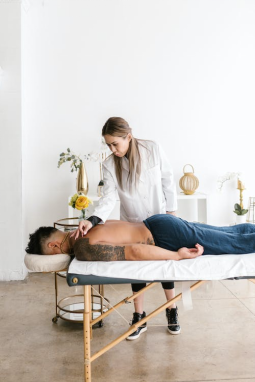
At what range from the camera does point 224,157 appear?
3939mm

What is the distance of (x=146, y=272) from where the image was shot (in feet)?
5.68

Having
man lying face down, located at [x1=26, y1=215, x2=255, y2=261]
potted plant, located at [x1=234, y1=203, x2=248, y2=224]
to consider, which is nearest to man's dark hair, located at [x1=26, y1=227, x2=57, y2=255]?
man lying face down, located at [x1=26, y1=215, x2=255, y2=261]

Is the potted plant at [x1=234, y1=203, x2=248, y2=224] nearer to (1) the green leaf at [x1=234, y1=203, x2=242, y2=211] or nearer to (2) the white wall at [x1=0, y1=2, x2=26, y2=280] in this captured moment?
(1) the green leaf at [x1=234, y1=203, x2=242, y2=211]

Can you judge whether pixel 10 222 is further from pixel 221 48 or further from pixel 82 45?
pixel 221 48

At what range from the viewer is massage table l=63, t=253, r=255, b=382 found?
1.72 metres

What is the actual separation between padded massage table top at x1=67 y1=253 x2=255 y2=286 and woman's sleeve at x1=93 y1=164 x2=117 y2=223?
0.40 m

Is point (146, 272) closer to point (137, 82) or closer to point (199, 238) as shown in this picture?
point (199, 238)

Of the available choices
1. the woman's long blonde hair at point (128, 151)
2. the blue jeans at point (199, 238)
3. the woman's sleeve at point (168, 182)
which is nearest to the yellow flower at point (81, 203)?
the woman's long blonde hair at point (128, 151)

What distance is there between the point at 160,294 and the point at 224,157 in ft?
5.23

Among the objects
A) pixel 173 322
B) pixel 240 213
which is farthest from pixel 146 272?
pixel 240 213

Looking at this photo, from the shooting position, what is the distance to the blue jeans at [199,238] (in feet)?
6.28

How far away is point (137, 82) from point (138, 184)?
188cm

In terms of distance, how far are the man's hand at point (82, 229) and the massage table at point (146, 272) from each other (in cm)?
19

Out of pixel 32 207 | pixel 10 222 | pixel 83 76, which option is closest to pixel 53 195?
pixel 32 207
